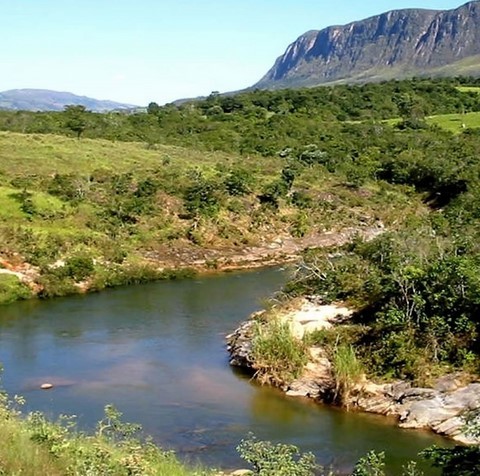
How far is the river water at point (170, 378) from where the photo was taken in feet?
63.2

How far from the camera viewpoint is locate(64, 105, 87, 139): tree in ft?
221

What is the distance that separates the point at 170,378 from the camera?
80.5 ft

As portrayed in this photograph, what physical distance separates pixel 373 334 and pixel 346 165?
1485 inches

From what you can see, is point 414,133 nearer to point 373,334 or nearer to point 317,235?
point 317,235

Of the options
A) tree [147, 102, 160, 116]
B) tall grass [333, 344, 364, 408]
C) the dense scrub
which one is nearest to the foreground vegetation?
tall grass [333, 344, 364, 408]

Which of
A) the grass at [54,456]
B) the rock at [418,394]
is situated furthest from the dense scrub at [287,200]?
the grass at [54,456]

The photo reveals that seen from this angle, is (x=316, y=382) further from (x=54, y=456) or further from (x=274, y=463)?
(x=54, y=456)

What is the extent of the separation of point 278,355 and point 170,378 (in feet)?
11.9

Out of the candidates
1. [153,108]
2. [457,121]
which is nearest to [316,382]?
[457,121]

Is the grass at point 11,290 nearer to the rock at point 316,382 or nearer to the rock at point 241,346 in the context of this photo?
the rock at point 241,346

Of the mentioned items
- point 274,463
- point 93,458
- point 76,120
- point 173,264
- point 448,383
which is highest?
point 76,120

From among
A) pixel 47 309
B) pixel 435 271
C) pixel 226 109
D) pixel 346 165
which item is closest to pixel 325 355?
pixel 435 271

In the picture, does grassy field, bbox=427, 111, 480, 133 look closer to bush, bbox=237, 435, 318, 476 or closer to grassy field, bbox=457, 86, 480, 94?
grassy field, bbox=457, 86, 480, 94

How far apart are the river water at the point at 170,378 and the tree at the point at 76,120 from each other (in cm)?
3239
